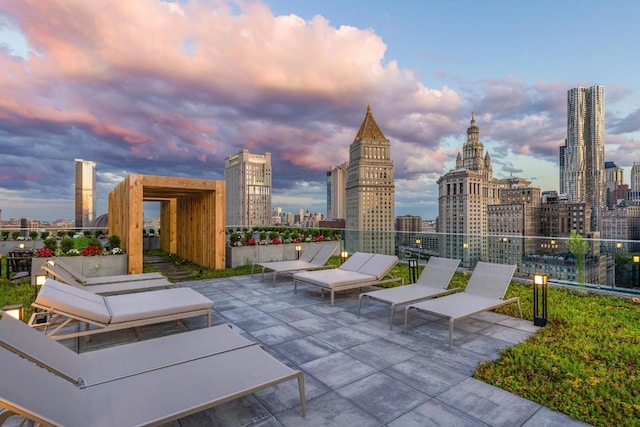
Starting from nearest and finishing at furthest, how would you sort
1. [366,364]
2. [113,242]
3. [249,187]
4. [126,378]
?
[126,378] → [366,364] → [113,242] → [249,187]

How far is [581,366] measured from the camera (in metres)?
3.45

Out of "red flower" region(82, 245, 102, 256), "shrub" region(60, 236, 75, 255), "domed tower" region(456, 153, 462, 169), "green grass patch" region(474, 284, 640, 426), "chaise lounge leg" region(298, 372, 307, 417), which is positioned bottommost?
"green grass patch" region(474, 284, 640, 426)

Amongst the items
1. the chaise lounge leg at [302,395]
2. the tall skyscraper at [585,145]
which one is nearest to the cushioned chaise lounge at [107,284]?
the chaise lounge leg at [302,395]

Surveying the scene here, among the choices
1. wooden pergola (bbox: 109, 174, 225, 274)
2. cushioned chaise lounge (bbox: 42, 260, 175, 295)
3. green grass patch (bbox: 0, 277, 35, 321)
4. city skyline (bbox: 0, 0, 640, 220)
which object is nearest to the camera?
cushioned chaise lounge (bbox: 42, 260, 175, 295)

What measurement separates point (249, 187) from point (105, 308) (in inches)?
1994

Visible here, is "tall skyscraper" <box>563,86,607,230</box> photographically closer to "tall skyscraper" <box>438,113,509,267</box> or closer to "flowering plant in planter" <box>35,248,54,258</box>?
"tall skyscraper" <box>438,113,509,267</box>

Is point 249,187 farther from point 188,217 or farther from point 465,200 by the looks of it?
point 465,200

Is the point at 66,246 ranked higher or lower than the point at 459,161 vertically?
lower

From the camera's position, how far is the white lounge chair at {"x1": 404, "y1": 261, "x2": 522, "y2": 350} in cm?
449

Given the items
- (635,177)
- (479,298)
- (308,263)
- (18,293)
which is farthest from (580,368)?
(635,177)

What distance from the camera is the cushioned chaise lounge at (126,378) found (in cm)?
181

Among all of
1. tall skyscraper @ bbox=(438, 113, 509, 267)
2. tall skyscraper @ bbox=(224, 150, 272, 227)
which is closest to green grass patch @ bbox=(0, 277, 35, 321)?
tall skyscraper @ bbox=(224, 150, 272, 227)

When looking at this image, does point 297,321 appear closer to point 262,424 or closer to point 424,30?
point 262,424

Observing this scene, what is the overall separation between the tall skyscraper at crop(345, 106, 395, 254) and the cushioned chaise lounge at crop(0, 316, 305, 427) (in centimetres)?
8726
